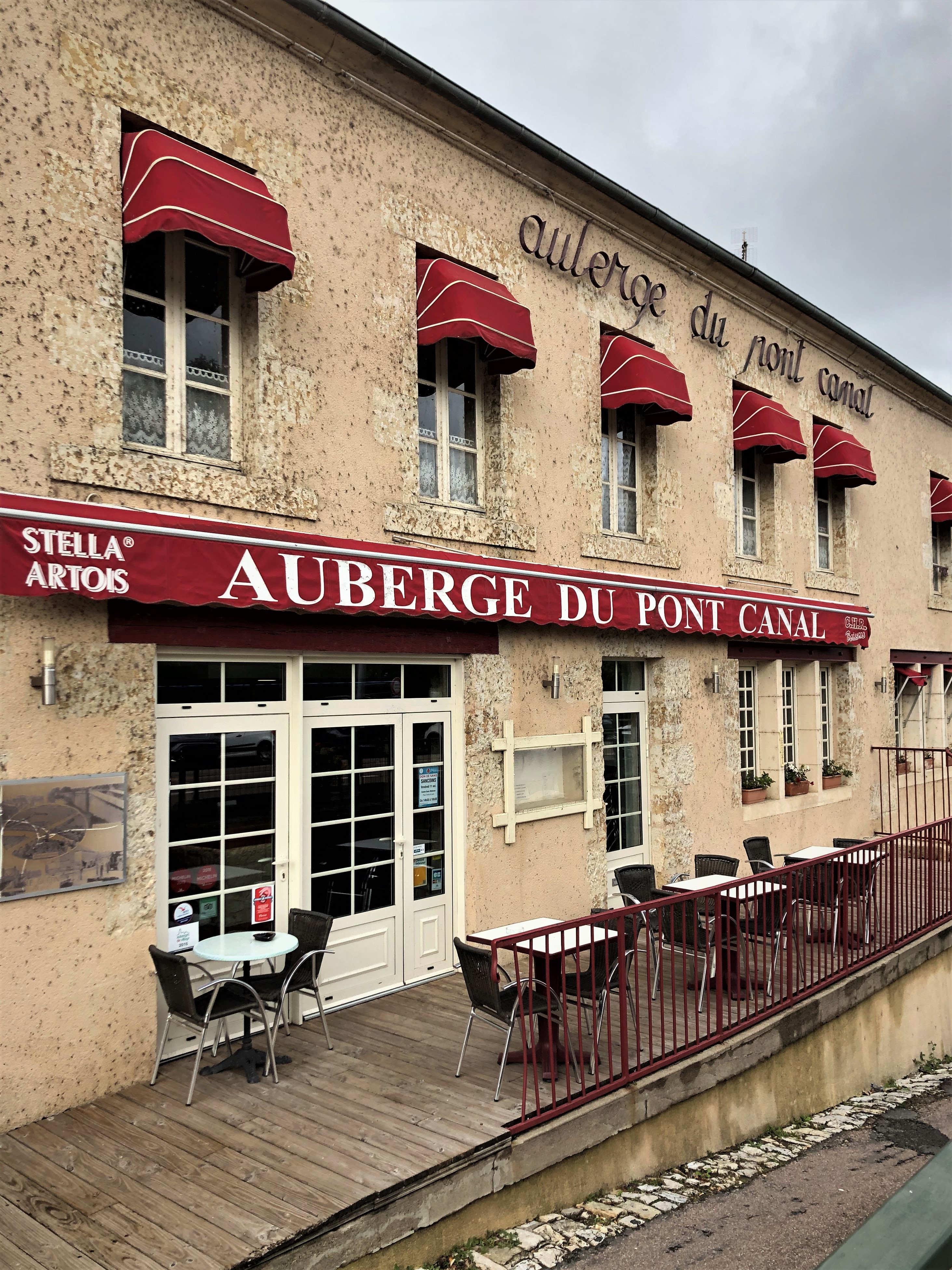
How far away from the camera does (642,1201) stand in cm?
498

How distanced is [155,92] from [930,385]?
13429 millimetres

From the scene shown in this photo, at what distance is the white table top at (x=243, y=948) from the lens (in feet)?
16.7

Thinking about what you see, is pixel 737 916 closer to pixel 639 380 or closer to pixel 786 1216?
pixel 786 1216

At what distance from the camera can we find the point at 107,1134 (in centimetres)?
460

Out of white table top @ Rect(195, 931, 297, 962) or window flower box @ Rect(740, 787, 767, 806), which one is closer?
white table top @ Rect(195, 931, 297, 962)

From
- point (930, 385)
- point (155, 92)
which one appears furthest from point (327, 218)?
point (930, 385)

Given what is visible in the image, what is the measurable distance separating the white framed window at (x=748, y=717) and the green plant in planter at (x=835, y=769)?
1.71 m

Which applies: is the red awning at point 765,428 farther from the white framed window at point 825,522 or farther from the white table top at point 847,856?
the white table top at point 847,856

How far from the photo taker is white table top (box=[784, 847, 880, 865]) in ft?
24.4

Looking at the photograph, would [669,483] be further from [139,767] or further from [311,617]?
[139,767]

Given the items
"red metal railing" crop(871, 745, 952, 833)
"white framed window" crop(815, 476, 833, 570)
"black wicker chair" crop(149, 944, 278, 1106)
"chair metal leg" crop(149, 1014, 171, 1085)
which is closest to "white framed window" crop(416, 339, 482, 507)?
"black wicker chair" crop(149, 944, 278, 1106)

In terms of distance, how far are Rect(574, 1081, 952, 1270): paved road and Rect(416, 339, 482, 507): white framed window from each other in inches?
204

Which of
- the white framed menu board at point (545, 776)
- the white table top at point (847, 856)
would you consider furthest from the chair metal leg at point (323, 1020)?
the white table top at point (847, 856)

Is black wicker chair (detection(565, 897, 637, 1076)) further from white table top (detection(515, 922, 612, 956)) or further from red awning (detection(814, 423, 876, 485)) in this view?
red awning (detection(814, 423, 876, 485))
